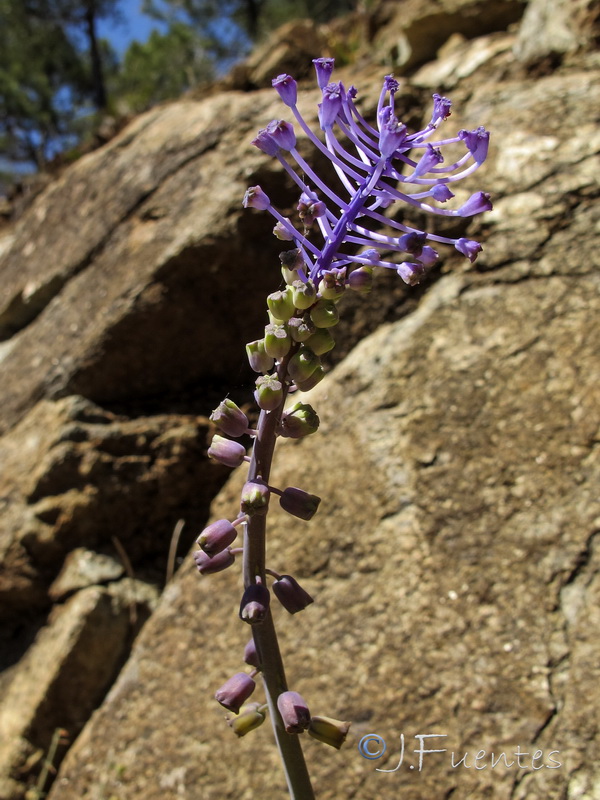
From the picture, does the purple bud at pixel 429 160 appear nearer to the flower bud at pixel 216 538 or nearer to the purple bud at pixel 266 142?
the purple bud at pixel 266 142

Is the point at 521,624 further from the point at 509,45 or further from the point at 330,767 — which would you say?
the point at 509,45

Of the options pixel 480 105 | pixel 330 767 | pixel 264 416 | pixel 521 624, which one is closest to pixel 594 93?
pixel 480 105

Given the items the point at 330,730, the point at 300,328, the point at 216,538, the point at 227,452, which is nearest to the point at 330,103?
the point at 300,328

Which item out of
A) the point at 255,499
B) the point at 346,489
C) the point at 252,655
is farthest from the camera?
the point at 346,489

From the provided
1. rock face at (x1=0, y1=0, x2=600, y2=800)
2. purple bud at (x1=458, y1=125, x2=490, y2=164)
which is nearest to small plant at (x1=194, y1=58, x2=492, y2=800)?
purple bud at (x1=458, y1=125, x2=490, y2=164)

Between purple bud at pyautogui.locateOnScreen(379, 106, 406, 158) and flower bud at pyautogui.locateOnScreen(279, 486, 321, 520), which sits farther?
flower bud at pyautogui.locateOnScreen(279, 486, 321, 520)

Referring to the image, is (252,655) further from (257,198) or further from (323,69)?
(323,69)

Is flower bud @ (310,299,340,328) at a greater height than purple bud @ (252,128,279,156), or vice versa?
purple bud @ (252,128,279,156)

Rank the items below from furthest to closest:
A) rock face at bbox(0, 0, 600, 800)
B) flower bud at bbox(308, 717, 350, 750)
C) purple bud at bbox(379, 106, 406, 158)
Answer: rock face at bbox(0, 0, 600, 800)
flower bud at bbox(308, 717, 350, 750)
purple bud at bbox(379, 106, 406, 158)

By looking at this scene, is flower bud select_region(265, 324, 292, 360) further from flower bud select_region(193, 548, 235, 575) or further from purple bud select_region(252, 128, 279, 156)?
flower bud select_region(193, 548, 235, 575)

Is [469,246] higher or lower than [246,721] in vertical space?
higher
